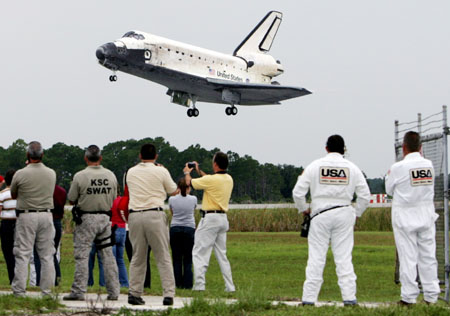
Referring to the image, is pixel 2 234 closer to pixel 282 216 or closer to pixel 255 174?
pixel 282 216

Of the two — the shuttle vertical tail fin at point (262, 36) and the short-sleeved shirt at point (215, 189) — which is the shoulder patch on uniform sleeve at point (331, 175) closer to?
the short-sleeved shirt at point (215, 189)

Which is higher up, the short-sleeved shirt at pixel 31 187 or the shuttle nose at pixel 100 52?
the shuttle nose at pixel 100 52

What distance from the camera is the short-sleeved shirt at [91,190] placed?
10.8 metres

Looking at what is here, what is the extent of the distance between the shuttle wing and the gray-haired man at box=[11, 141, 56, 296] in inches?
1426

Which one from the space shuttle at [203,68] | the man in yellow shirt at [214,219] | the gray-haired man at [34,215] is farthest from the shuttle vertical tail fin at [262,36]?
the gray-haired man at [34,215]

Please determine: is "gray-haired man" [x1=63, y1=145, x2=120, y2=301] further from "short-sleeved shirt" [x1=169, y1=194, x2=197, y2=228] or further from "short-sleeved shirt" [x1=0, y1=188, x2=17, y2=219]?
"short-sleeved shirt" [x1=169, y1=194, x2=197, y2=228]

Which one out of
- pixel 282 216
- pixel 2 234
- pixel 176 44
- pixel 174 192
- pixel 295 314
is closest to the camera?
pixel 295 314

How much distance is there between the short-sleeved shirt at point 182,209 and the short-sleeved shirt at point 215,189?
1.05 m

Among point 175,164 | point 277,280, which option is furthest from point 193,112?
point 175,164

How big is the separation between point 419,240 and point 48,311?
452 centimetres

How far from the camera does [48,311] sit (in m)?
9.35

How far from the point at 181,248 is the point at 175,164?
110 meters

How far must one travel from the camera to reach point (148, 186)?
10.3 metres

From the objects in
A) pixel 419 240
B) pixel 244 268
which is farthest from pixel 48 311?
pixel 244 268
